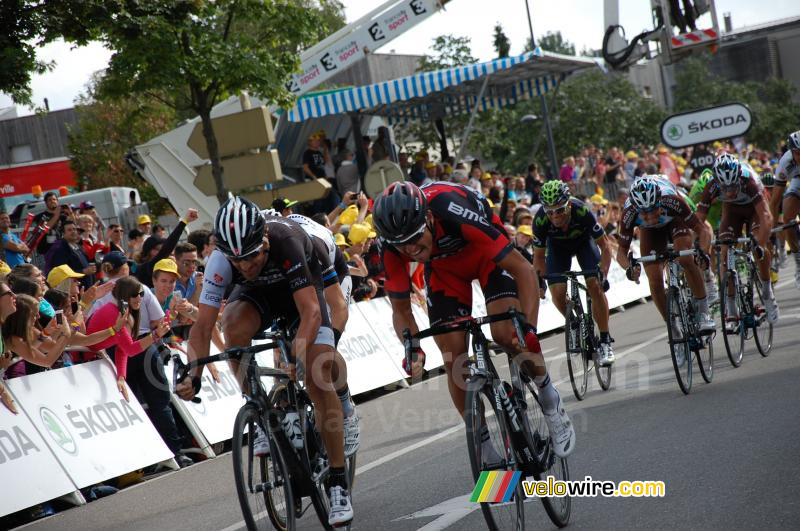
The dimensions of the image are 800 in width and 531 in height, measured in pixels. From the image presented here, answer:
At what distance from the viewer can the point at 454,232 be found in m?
6.46

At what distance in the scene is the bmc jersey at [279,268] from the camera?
6219 millimetres

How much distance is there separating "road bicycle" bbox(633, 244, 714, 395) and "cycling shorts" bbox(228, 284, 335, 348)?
4.21 metres

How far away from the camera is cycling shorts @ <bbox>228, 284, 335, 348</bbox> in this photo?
6.62 m

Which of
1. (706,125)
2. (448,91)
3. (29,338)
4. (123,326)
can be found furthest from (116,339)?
(448,91)

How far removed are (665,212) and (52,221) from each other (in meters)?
8.72

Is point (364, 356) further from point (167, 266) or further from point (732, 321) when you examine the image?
point (732, 321)

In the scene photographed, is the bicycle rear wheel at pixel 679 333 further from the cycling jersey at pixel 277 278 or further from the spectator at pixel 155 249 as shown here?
the spectator at pixel 155 249

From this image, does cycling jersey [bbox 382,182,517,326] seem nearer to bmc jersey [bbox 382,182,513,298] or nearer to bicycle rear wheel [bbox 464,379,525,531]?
bmc jersey [bbox 382,182,513,298]

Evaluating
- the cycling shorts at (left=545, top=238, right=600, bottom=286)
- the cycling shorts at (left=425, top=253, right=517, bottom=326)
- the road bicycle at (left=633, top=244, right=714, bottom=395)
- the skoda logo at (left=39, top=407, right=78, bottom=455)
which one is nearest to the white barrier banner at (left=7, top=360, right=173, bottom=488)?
the skoda logo at (left=39, top=407, right=78, bottom=455)

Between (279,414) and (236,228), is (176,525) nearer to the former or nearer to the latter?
(279,414)

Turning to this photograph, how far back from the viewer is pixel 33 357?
9609mm

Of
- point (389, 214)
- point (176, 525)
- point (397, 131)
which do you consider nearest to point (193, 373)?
point (389, 214)

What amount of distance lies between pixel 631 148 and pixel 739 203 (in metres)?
43.1

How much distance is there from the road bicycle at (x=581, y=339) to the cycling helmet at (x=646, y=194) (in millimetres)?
935
